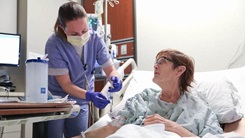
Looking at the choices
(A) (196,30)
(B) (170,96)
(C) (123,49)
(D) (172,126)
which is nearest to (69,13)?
(B) (170,96)

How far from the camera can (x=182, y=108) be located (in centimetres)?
139

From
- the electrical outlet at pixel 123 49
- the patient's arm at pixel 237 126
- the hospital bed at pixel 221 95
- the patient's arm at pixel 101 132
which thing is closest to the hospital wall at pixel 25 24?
the electrical outlet at pixel 123 49

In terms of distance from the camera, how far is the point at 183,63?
1.49m

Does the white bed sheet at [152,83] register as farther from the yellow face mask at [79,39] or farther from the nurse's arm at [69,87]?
the yellow face mask at [79,39]

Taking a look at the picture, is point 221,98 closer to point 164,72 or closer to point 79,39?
point 164,72

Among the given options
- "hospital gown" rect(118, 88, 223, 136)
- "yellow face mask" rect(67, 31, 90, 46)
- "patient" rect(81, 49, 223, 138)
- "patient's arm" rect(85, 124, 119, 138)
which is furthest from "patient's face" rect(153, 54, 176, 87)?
"yellow face mask" rect(67, 31, 90, 46)

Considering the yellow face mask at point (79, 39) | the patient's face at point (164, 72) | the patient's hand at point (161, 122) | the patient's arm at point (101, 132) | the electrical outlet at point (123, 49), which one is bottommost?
the patient's arm at point (101, 132)

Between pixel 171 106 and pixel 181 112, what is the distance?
7cm

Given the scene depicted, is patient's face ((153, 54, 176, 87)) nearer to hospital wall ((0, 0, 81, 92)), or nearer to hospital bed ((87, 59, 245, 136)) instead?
hospital bed ((87, 59, 245, 136))

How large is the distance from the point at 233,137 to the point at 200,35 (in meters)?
1.84

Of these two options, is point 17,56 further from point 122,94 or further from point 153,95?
point 153,95

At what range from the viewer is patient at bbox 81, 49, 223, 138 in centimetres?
130

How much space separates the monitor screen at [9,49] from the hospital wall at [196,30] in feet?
4.38

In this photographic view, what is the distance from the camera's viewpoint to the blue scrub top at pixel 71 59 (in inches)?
62.9
